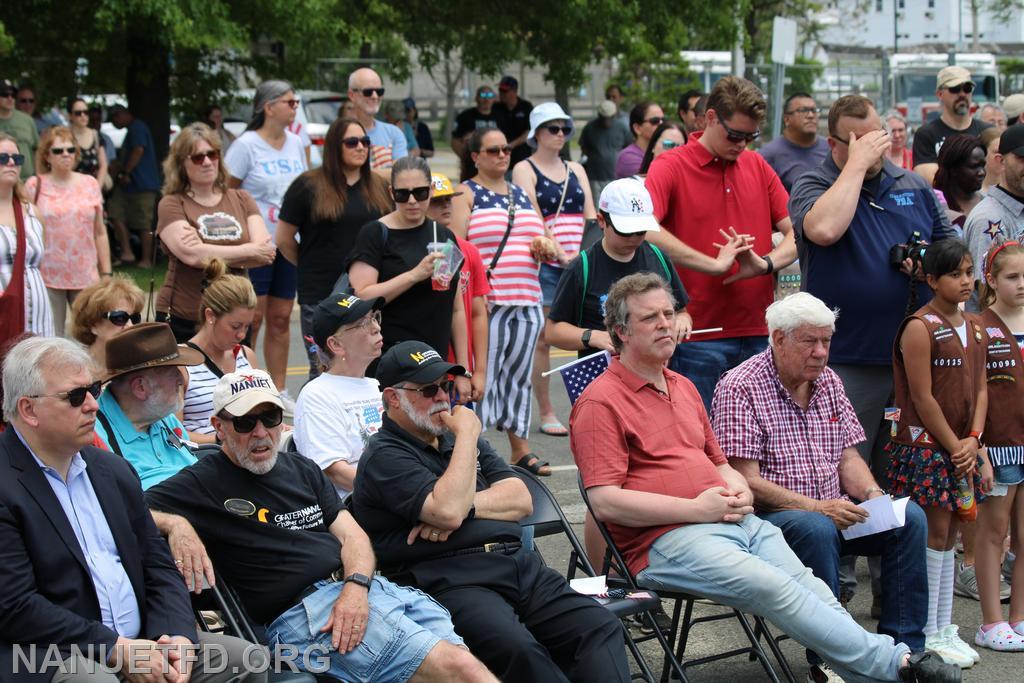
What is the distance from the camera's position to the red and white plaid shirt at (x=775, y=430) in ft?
17.4

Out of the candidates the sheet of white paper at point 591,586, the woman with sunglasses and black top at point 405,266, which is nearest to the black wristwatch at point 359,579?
the sheet of white paper at point 591,586

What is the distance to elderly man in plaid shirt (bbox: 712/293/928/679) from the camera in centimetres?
507

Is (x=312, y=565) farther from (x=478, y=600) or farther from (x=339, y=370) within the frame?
(x=339, y=370)

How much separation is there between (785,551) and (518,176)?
164 inches

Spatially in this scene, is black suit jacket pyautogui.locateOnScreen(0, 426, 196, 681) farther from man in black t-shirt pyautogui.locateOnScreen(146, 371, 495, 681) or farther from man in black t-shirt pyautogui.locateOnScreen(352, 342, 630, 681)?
man in black t-shirt pyautogui.locateOnScreen(352, 342, 630, 681)

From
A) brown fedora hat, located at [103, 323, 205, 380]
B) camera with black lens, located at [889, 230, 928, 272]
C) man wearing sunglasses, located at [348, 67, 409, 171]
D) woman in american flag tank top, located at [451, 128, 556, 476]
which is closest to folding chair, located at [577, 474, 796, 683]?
brown fedora hat, located at [103, 323, 205, 380]

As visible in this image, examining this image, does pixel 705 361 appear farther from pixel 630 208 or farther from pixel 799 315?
pixel 799 315

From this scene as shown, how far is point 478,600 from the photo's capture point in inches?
172

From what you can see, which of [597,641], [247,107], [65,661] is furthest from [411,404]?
[247,107]

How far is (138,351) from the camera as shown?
4.84 m

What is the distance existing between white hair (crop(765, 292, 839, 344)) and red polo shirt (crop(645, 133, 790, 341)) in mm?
1107

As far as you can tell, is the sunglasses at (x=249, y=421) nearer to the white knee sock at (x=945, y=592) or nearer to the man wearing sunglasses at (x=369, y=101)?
the white knee sock at (x=945, y=592)

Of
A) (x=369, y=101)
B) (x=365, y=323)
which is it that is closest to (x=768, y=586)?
(x=365, y=323)

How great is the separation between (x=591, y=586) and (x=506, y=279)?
3115 millimetres
